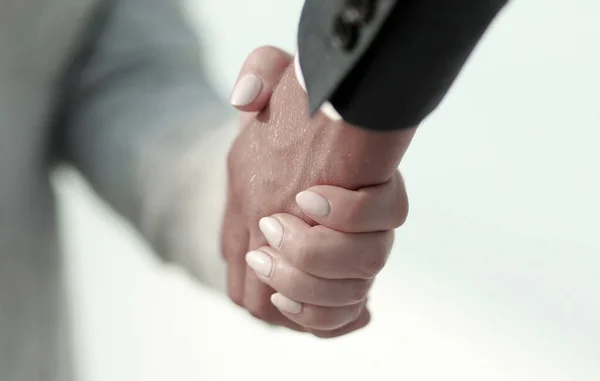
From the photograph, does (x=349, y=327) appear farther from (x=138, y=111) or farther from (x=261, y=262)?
(x=138, y=111)

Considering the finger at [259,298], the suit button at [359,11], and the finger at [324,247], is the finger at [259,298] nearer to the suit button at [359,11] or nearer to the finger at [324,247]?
the finger at [324,247]

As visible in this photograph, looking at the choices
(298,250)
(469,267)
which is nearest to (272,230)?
(298,250)

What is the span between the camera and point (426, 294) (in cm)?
72

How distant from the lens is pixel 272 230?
0.26 metres

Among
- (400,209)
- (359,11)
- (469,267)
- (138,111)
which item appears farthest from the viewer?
(469,267)

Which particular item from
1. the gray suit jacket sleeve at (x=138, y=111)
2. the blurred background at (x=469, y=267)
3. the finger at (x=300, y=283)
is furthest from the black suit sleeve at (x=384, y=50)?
the blurred background at (x=469, y=267)

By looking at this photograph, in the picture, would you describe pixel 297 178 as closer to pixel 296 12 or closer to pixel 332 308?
pixel 332 308

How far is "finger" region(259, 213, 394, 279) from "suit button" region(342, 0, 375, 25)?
A: 11cm

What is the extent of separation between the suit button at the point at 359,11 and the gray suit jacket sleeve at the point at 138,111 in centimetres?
25

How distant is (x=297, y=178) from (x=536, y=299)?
0.54 metres

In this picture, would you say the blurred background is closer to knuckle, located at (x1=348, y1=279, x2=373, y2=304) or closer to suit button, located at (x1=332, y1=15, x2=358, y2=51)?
knuckle, located at (x1=348, y1=279, x2=373, y2=304)

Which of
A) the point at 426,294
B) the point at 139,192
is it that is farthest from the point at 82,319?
the point at 426,294

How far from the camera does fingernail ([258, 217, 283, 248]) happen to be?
0.84ft

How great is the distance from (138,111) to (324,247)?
8.9 inches
